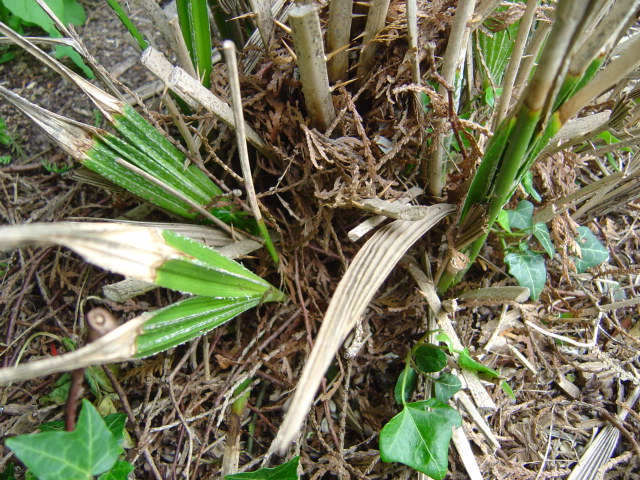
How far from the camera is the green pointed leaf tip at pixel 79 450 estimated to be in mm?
598

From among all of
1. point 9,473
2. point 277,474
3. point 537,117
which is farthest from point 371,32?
point 9,473

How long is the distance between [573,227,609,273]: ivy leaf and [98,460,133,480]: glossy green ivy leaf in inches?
40.5

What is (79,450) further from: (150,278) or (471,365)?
(471,365)

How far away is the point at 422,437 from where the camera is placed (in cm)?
78

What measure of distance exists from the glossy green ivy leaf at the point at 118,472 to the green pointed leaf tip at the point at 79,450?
138 millimetres

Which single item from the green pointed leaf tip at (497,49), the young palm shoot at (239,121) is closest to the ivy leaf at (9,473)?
the young palm shoot at (239,121)

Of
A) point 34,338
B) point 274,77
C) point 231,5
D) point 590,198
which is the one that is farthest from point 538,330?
point 34,338

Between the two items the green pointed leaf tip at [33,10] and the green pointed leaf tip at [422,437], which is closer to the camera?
the green pointed leaf tip at [422,437]

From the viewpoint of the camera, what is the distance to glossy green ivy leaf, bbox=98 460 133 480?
0.73 m

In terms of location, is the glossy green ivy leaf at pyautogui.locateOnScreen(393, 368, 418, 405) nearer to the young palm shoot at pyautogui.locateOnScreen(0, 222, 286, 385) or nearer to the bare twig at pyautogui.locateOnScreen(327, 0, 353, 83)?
the young palm shoot at pyautogui.locateOnScreen(0, 222, 286, 385)

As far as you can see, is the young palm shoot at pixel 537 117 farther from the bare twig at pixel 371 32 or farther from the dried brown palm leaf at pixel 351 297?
the bare twig at pixel 371 32

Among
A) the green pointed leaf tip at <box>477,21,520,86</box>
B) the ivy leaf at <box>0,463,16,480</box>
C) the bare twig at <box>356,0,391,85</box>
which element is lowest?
the ivy leaf at <box>0,463,16,480</box>

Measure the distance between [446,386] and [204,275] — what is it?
0.51 meters

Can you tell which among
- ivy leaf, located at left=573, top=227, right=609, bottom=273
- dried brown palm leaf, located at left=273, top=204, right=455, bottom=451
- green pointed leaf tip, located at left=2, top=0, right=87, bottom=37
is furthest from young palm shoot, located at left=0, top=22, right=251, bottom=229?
ivy leaf, located at left=573, top=227, right=609, bottom=273
